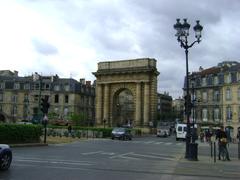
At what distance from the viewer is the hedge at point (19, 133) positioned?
1066 inches

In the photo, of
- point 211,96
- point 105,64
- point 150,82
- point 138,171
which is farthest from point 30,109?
point 138,171

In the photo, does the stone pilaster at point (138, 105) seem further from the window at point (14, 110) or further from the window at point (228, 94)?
the window at point (14, 110)

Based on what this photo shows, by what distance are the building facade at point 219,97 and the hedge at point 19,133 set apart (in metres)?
45.9

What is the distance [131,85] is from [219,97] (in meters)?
17.4

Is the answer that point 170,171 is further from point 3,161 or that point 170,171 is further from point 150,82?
point 150,82

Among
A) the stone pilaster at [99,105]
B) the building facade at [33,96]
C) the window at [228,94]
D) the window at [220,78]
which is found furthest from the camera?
the building facade at [33,96]

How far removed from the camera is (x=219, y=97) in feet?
269

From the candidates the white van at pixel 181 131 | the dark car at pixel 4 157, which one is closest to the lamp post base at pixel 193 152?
the dark car at pixel 4 157

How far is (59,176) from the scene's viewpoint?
1308 centimetres

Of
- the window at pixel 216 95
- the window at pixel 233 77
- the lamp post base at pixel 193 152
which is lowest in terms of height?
the lamp post base at pixel 193 152

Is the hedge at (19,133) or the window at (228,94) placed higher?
the window at (228,94)

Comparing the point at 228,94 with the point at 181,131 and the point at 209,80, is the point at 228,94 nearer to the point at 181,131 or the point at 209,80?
the point at 209,80

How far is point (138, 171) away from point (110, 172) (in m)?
1.24

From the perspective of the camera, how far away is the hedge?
2707cm
